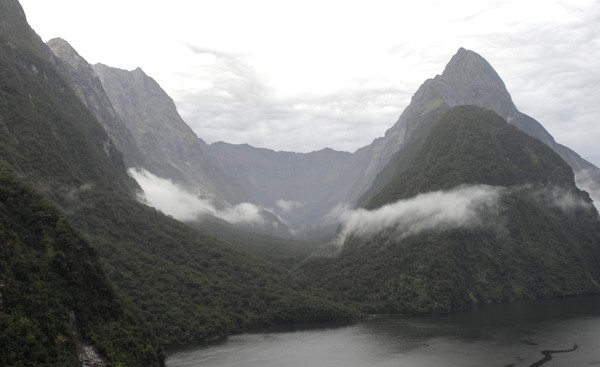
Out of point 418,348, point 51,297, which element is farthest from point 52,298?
point 418,348

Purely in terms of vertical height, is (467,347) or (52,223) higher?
(52,223)

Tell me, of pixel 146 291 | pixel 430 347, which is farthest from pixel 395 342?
pixel 146 291

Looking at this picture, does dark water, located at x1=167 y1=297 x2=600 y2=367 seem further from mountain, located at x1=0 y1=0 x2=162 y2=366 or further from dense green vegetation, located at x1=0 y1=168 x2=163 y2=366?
dense green vegetation, located at x1=0 y1=168 x2=163 y2=366

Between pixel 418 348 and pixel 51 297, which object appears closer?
pixel 51 297

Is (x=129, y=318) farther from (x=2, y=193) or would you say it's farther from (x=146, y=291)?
(x=146, y=291)

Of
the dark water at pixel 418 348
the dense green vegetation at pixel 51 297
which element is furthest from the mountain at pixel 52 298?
the dark water at pixel 418 348

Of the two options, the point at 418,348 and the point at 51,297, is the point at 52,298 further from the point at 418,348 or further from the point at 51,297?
the point at 418,348

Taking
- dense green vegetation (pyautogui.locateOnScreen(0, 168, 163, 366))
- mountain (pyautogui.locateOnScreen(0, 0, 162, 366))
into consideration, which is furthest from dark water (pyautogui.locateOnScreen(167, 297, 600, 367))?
dense green vegetation (pyautogui.locateOnScreen(0, 168, 163, 366))
